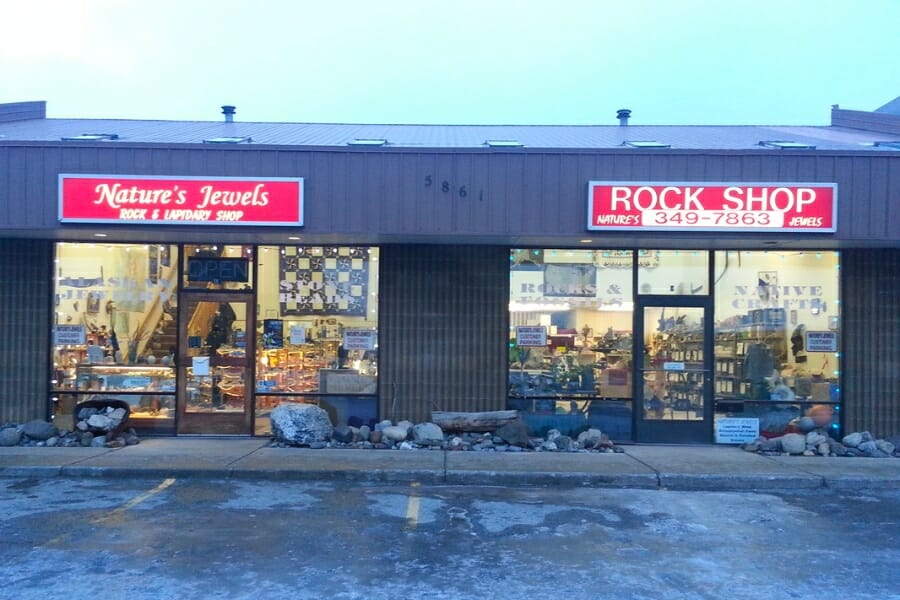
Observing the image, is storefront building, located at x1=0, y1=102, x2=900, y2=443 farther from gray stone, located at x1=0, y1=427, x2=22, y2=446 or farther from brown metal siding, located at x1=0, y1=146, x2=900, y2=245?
brown metal siding, located at x1=0, y1=146, x2=900, y2=245

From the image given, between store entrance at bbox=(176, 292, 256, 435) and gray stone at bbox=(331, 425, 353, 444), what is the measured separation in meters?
1.49

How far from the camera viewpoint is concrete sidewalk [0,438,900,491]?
9461 mm

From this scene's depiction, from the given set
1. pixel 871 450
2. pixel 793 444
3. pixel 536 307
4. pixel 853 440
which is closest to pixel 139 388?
pixel 536 307

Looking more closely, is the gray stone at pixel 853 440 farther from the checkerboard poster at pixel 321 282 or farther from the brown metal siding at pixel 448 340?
the checkerboard poster at pixel 321 282

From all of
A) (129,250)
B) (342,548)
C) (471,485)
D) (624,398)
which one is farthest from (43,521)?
(624,398)

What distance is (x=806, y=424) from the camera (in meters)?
11.9

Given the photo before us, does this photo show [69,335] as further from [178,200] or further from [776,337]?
[776,337]

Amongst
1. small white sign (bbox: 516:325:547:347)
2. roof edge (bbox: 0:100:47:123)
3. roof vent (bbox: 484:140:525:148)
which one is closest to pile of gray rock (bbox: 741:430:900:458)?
small white sign (bbox: 516:325:547:347)

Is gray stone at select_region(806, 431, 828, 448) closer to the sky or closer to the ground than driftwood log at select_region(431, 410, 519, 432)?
closer to the ground

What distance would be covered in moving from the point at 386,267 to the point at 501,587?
6.89 metres

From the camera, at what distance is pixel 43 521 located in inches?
296

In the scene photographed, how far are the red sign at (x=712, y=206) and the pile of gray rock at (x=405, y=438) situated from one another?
3.18m

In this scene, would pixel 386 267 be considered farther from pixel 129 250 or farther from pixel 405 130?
pixel 405 130

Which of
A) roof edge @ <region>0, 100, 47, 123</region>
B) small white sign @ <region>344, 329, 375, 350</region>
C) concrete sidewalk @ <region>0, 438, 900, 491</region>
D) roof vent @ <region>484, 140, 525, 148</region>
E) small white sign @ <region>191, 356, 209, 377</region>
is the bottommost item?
concrete sidewalk @ <region>0, 438, 900, 491</region>
